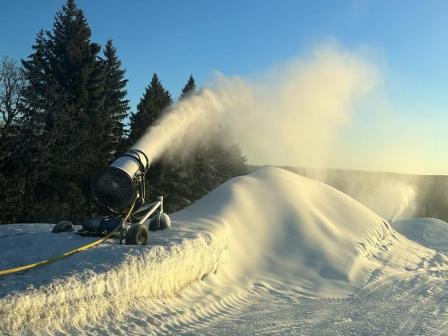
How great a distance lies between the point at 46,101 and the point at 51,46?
6.46 metres

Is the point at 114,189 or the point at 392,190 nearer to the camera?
the point at 114,189

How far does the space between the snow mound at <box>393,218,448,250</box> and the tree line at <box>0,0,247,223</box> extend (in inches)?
392

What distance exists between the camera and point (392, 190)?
44.4 meters

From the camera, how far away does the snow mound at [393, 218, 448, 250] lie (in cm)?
1814

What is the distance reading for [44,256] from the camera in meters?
7.11

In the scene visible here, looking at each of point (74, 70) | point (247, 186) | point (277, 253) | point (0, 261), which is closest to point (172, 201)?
point (74, 70)

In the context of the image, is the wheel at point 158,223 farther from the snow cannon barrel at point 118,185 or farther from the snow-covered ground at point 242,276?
the snow cannon barrel at point 118,185

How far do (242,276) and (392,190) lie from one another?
121ft

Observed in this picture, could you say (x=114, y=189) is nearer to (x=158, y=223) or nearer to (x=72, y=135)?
(x=158, y=223)

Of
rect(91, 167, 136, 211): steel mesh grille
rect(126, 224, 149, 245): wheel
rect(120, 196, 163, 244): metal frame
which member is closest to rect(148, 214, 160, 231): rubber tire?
rect(120, 196, 163, 244): metal frame

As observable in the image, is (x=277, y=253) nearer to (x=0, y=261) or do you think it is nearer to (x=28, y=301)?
(x=0, y=261)

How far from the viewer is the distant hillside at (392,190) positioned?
39688 millimetres

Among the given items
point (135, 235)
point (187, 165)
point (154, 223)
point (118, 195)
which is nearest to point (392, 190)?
point (187, 165)

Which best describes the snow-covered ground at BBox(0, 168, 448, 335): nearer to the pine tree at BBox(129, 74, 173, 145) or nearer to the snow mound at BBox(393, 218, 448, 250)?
the snow mound at BBox(393, 218, 448, 250)
